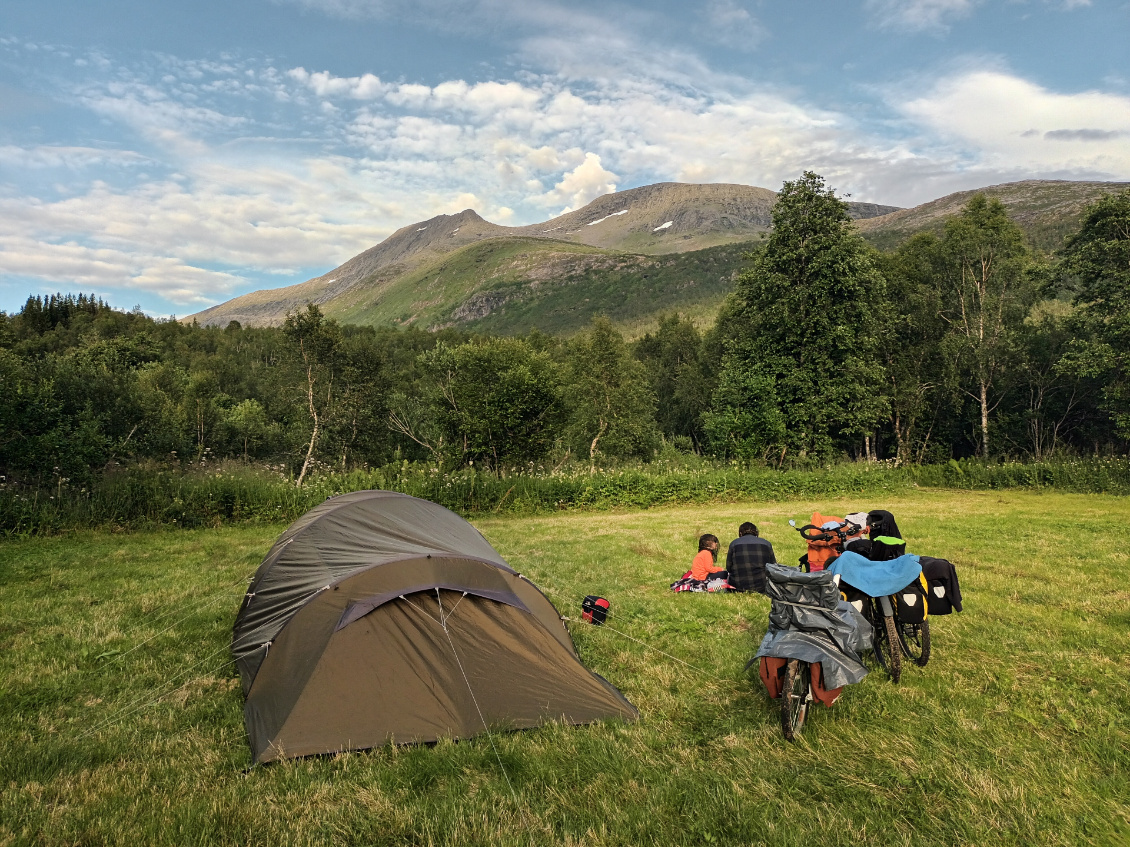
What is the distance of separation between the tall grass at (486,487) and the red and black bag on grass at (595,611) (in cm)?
1109

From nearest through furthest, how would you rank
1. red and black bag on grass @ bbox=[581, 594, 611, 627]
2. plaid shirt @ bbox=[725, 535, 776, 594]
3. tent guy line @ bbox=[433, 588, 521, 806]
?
tent guy line @ bbox=[433, 588, 521, 806] → red and black bag on grass @ bbox=[581, 594, 611, 627] → plaid shirt @ bbox=[725, 535, 776, 594]

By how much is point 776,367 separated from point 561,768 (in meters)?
26.4

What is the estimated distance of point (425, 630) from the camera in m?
4.98

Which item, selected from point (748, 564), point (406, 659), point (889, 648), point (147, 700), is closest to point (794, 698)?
point (889, 648)

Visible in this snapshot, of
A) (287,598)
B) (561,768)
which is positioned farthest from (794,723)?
(287,598)

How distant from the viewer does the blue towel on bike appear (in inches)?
211

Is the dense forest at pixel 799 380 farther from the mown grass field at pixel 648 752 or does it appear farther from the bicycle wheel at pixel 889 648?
the bicycle wheel at pixel 889 648

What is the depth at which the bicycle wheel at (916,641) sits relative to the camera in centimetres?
574

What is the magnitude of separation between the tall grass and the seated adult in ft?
35.7

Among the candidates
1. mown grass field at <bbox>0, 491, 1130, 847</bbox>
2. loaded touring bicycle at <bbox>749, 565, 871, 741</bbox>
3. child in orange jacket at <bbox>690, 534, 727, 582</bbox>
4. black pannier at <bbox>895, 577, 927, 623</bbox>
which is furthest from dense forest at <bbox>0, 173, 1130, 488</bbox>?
black pannier at <bbox>895, 577, 927, 623</bbox>

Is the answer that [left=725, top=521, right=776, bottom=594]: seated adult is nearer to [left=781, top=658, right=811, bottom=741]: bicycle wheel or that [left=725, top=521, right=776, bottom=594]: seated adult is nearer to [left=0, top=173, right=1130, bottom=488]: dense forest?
[left=781, top=658, right=811, bottom=741]: bicycle wheel

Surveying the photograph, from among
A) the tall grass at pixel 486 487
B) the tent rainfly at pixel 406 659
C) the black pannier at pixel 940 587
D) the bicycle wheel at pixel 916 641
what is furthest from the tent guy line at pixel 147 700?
the tall grass at pixel 486 487

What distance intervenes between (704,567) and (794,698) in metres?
4.51

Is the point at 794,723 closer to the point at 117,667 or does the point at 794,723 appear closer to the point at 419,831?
the point at 419,831
